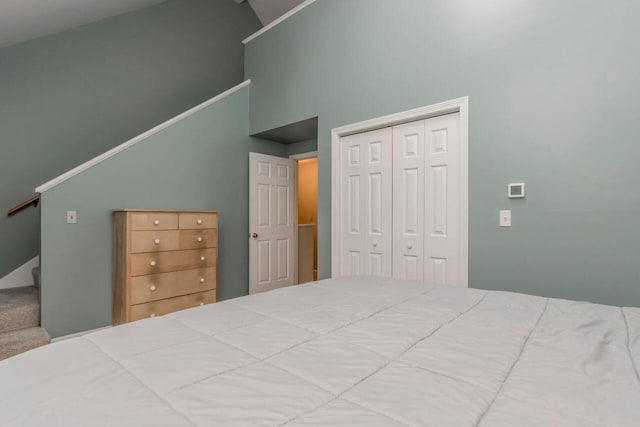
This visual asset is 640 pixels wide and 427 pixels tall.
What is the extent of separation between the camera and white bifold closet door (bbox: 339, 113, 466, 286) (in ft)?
8.40

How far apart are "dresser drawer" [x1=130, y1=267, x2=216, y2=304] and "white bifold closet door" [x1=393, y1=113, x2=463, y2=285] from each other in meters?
1.92

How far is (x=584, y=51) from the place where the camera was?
2.00 m

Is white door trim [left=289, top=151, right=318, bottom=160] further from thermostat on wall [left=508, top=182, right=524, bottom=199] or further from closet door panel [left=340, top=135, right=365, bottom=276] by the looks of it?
thermostat on wall [left=508, top=182, right=524, bottom=199]

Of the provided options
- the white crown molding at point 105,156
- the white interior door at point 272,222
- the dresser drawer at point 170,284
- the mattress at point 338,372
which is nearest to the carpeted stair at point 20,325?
the dresser drawer at point 170,284

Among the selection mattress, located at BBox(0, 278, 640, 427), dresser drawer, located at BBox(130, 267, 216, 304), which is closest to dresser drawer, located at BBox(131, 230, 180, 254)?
dresser drawer, located at BBox(130, 267, 216, 304)

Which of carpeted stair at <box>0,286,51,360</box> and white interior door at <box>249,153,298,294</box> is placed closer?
carpeted stair at <box>0,286,51,360</box>

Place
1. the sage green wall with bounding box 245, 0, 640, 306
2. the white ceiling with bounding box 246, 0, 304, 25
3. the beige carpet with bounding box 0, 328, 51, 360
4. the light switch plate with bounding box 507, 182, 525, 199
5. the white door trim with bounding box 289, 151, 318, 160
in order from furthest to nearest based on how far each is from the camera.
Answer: the white ceiling with bounding box 246, 0, 304, 25, the white door trim with bounding box 289, 151, 318, 160, the beige carpet with bounding box 0, 328, 51, 360, the light switch plate with bounding box 507, 182, 525, 199, the sage green wall with bounding box 245, 0, 640, 306

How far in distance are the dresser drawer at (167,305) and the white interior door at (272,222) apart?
0.88 metres

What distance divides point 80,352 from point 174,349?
0.23 meters

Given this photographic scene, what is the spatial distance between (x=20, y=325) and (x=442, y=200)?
360cm

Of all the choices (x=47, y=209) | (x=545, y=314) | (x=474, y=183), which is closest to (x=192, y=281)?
(x=47, y=209)

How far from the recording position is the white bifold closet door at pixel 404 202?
2.56 m

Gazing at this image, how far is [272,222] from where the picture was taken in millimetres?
4402

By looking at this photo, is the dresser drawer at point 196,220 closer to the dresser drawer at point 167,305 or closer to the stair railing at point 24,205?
the dresser drawer at point 167,305
